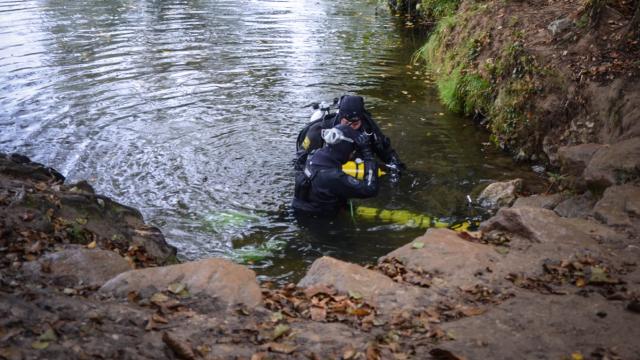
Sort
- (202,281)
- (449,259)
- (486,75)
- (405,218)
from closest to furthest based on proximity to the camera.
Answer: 1. (202,281)
2. (449,259)
3. (405,218)
4. (486,75)

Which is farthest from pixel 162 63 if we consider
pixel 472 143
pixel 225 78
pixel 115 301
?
pixel 115 301

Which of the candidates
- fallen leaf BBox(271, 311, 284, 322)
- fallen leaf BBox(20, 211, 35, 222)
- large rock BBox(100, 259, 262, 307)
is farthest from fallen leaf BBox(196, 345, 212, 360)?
fallen leaf BBox(20, 211, 35, 222)

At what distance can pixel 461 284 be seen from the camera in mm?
5320

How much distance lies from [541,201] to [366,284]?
342 cm

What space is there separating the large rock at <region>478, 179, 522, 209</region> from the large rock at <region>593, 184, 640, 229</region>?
166cm

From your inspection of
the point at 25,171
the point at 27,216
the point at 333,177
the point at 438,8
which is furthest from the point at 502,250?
the point at 438,8

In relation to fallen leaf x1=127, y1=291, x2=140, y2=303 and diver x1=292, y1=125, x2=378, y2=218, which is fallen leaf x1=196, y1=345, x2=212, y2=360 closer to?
fallen leaf x1=127, y1=291, x2=140, y2=303

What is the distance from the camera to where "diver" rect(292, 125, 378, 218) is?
7.49m

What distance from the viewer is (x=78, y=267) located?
17.3ft

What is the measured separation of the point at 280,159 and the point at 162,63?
21.6ft

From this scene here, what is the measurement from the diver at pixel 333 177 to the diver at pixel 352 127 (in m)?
0.25

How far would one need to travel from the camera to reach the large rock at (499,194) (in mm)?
8305

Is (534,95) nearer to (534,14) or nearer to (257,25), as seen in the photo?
(534,14)

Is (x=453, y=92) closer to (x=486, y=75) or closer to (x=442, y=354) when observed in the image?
(x=486, y=75)
